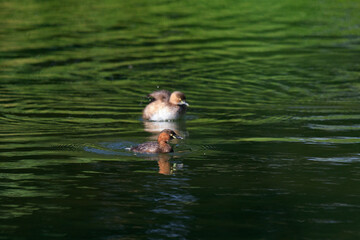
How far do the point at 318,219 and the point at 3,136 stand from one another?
830 cm

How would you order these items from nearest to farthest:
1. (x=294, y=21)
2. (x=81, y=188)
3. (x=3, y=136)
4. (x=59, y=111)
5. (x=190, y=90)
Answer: (x=81, y=188), (x=3, y=136), (x=59, y=111), (x=190, y=90), (x=294, y=21)

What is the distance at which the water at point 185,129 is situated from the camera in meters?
11.6

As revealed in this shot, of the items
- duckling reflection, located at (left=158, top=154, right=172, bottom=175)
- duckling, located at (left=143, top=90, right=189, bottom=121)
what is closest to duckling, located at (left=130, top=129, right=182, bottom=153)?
duckling reflection, located at (left=158, top=154, right=172, bottom=175)

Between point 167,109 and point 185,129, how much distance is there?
1776 mm

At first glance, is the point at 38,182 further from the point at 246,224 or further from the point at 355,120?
the point at 355,120

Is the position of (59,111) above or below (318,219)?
above

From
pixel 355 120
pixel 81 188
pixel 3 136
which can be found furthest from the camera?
pixel 355 120

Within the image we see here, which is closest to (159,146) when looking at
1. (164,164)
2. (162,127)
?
(164,164)

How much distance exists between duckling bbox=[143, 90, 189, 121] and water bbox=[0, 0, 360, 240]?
1.63ft

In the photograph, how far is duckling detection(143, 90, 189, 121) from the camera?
19938 mm

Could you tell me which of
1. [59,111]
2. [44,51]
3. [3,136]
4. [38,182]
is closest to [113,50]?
[44,51]

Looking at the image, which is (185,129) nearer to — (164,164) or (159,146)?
(159,146)

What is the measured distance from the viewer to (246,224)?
1121cm

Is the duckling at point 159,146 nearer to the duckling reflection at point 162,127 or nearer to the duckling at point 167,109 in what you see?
the duckling reflection at point 162,127
